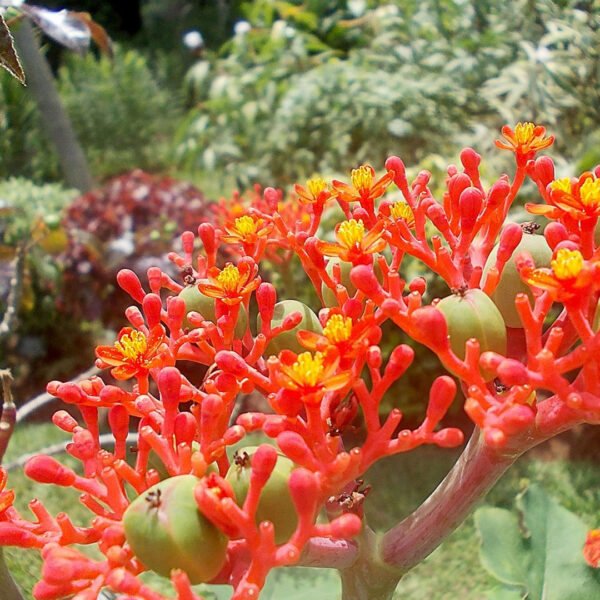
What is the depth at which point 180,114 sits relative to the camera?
704 cm

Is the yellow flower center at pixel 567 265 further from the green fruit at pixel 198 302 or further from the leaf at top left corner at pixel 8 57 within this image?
the leaf at top left corner at pixel 8 57

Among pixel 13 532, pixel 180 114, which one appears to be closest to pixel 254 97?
pixel 13 532

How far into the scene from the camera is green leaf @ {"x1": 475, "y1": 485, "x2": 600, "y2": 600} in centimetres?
80

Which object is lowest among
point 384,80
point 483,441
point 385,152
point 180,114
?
point 180,114

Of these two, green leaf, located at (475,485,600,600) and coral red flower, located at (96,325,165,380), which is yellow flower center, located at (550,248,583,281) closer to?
coral red flower, located at (96,325,165,380)

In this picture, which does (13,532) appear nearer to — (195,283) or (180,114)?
(195,283)

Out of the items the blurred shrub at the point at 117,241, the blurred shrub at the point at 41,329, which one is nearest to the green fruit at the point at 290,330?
the blurred shrub at the point at 117,241

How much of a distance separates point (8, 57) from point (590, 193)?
518 millimetres

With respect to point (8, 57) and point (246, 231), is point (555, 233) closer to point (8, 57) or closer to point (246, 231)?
point (246, 231)

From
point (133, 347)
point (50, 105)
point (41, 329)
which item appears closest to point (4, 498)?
point (133, 347)

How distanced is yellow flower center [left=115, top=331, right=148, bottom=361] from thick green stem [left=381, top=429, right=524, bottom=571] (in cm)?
25

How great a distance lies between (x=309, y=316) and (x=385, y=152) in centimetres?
233

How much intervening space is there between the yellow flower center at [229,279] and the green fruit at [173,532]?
0.17m

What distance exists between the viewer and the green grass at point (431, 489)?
1184 millimetres
